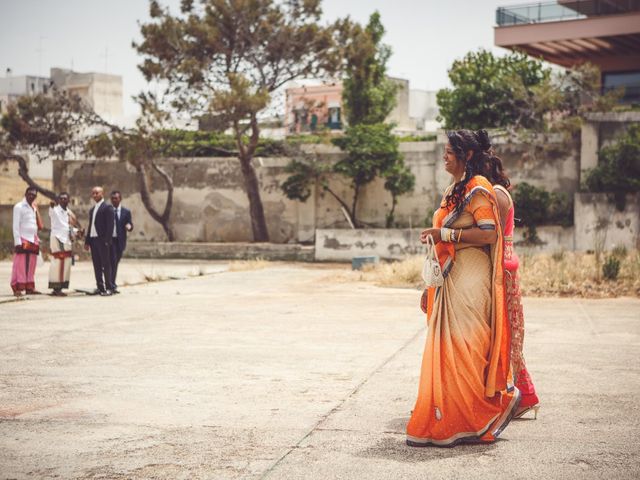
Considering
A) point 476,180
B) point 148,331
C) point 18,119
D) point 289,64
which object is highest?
point 289,64

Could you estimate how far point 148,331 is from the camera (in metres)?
10.5

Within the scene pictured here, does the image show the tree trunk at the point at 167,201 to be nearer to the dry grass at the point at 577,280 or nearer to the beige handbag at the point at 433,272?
the dry grass at the point at 577,280

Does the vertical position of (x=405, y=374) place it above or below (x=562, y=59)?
below

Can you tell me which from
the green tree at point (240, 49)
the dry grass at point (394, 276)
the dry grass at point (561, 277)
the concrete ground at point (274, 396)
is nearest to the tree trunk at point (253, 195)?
the green tree at point (240, 49)

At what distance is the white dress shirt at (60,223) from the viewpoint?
15216 millimetres

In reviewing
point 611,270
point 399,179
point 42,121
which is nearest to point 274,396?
point 611,270

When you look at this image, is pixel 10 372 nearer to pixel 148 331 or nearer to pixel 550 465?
pixel 148 331

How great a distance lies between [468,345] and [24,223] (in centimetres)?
1124

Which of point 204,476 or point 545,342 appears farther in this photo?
point 545,342

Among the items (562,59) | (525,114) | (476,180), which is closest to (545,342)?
(476,180)

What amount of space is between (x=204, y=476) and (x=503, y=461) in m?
1.64

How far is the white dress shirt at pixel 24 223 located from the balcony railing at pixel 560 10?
22.3m

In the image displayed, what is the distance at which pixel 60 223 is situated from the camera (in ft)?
50.0

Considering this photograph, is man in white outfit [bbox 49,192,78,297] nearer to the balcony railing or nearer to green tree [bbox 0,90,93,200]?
green tree [bbox 0,90,93,200]
